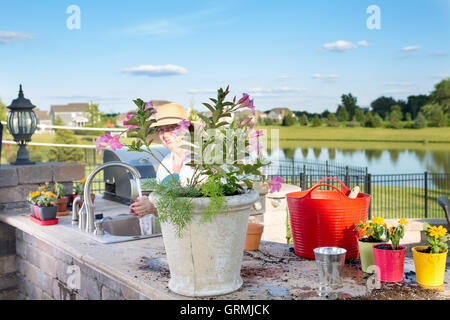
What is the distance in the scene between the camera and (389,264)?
2021 mm

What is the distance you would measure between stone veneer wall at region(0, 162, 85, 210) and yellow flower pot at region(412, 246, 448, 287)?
3.82 m

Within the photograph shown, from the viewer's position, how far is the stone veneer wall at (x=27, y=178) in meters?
4.65

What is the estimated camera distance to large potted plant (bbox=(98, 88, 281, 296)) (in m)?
1.85

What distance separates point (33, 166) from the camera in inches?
189

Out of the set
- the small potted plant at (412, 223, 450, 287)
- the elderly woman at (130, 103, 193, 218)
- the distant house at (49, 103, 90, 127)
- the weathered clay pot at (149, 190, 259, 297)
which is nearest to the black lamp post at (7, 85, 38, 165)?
the elderly woman at (130, 103, 193, 218)

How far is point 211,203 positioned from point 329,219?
2.50 ft

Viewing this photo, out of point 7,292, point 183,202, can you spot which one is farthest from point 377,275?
point 7,292

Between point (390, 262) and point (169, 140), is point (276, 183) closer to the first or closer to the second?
point (390, 262)

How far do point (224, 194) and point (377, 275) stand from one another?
2.61 ft

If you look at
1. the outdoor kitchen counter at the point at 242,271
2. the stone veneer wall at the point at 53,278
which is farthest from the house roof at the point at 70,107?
the outdoor kitchen counter at the point at 242,271

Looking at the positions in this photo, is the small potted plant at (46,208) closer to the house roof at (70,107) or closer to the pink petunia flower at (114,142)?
the pink petunia flower at (114,142)

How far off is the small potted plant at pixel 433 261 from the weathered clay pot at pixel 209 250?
789 millimetres

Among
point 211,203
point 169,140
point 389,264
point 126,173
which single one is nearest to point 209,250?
point 211,203
